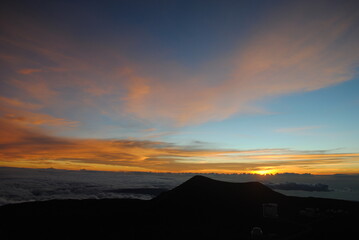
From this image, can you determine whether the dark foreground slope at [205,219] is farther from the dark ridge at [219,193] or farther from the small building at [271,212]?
the small building at [271,212]

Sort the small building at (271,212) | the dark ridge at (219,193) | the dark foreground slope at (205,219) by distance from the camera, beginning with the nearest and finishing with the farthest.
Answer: the dark foreground slope at (205,219), the small building at (271,212), the dark ridge at (219,193)

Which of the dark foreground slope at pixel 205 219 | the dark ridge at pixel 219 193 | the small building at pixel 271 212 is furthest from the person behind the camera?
the dark ridge at pixel 219 193

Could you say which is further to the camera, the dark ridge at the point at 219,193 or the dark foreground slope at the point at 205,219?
the dark ridge at the point at 219,193

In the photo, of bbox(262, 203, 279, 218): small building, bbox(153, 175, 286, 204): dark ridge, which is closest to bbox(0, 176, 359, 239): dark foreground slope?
bbox(153, 175, 286, 204): dark ridge

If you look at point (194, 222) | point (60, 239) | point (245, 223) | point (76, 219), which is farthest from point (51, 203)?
point (245, 223)

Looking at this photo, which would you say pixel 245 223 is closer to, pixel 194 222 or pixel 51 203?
pixel 194 222

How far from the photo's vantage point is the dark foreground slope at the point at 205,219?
4147cm

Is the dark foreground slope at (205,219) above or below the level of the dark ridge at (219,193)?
below

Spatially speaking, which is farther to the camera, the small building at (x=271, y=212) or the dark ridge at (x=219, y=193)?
the dark ridge at (x=219, y=193)

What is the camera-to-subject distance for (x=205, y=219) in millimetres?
51344

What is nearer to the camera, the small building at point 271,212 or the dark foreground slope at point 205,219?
the dark foreground slope at point 205,219

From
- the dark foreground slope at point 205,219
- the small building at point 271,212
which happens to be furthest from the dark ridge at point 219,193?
the small building at point 271,212

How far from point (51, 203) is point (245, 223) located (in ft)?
249

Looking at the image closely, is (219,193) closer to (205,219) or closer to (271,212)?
(205,219)
